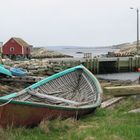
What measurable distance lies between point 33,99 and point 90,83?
2.62 metres

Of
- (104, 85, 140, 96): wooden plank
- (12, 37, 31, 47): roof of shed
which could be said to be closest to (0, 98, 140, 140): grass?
(104, 85, 140, 96): wooden plank

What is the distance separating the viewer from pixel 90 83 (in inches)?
522

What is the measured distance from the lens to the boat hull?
890 centimetres

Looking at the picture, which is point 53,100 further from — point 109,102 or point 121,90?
point 109,102

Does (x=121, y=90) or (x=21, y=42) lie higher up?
(x=21, y=42)

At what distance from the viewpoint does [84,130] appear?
29.5 feet

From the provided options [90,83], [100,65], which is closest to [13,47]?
[100,65]

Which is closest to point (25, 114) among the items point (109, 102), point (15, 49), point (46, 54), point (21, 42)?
point (109, 102)

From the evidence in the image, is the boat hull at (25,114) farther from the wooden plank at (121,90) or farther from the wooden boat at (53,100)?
the wooden plank at (121,90)

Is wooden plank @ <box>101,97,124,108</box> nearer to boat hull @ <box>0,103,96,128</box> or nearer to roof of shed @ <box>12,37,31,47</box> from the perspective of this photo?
boat hull @ <box>0,103,96,128</box>

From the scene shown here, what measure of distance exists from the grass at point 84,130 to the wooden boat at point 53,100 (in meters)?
0.28

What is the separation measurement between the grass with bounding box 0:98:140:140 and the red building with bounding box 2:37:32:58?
5414cm

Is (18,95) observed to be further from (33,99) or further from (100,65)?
(100,65)

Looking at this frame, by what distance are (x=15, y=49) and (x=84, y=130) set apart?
56.2 metres
